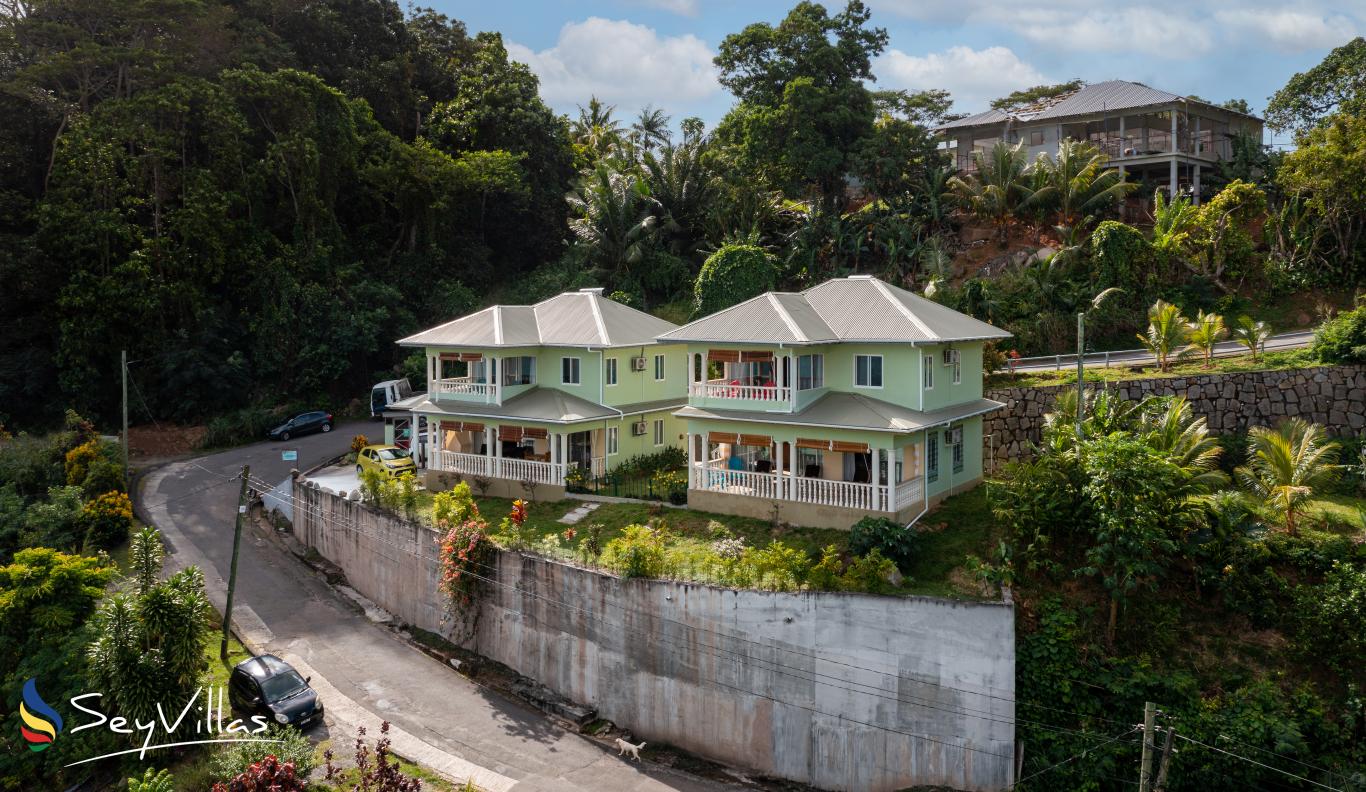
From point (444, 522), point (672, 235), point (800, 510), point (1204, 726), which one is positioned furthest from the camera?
point (672, 235)

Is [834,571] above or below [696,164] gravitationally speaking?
below

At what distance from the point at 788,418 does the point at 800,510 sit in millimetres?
2473

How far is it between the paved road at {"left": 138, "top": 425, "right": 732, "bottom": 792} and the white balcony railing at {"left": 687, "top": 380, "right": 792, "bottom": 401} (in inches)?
384

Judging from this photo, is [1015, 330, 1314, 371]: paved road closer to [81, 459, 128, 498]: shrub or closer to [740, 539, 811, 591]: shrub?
[740, 539, 811, 591]: shrub

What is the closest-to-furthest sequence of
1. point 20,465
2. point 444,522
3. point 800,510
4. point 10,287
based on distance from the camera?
1. point 800,510
2. point 444,522
3. point 20,465
4. point 10,287

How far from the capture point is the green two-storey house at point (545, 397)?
29.0 metres

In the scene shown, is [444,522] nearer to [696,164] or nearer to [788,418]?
[788,418]

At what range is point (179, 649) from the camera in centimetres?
2075

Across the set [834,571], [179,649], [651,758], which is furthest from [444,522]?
[834,571]

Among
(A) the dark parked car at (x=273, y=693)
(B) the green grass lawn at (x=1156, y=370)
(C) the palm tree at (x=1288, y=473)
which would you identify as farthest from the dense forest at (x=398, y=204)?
(A) the dark parked car at (x=273, y=693)

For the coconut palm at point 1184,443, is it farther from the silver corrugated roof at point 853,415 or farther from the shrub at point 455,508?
the shrub at point 455,508

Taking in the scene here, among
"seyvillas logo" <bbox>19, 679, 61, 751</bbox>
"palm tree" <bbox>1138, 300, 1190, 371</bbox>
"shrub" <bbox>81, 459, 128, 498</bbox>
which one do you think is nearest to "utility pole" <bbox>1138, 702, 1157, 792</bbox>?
"palm tree" <bbox>1138, 300, 1190, 371</bbox>

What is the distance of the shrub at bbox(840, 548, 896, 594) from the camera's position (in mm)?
19062

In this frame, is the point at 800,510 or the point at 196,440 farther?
the point at 196,440
